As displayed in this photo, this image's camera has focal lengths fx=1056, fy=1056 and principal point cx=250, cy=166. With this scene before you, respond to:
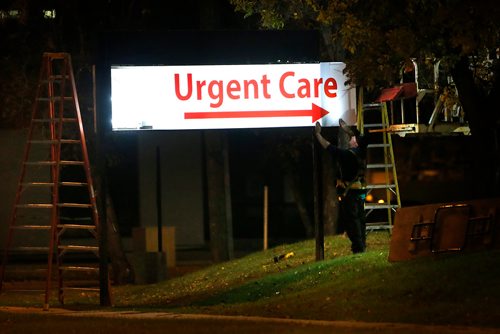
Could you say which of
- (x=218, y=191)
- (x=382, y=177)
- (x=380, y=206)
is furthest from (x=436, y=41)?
(x=218, y=191)

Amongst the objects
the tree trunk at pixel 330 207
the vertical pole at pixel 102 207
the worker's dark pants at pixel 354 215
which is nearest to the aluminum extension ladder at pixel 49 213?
the vertical pole at pixel 102 207

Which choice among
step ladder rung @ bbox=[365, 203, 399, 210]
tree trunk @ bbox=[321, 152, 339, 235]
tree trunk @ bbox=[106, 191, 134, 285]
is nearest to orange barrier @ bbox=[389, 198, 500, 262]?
step ladder rung @ bbox=[365, 203, 399, 210]

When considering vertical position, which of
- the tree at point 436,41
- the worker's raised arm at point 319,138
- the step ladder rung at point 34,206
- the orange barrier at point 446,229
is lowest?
the orange barrier at point 446,229

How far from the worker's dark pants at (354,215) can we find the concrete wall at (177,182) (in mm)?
17976

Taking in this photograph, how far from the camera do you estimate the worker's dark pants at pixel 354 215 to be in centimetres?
1520

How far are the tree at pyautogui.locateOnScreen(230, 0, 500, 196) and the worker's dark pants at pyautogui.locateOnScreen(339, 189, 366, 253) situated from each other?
174 cm

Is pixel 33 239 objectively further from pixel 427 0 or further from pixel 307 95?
pixel 427 0

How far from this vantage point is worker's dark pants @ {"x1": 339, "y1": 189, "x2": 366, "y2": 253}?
15.2 m

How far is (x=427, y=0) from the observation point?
45.3 ft

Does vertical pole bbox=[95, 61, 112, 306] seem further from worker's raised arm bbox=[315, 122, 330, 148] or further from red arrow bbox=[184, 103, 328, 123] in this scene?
worker's raised arm bbox=[315, 122, 330, 148]

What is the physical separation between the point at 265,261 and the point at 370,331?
8.25 m

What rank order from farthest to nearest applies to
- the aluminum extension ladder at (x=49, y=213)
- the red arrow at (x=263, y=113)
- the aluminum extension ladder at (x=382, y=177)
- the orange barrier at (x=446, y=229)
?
the aluminum extension ladder at (x=49, y=213)
the aluminum extension ladder at (x=382, y=177)
the red arrow at (x=263, y=113)
the orange barrier at (x=446, y=229)

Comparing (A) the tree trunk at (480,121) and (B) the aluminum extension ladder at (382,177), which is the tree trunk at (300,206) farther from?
Answer: (A) the tree trunk at (480,121)

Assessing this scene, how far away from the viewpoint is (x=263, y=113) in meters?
15.6
